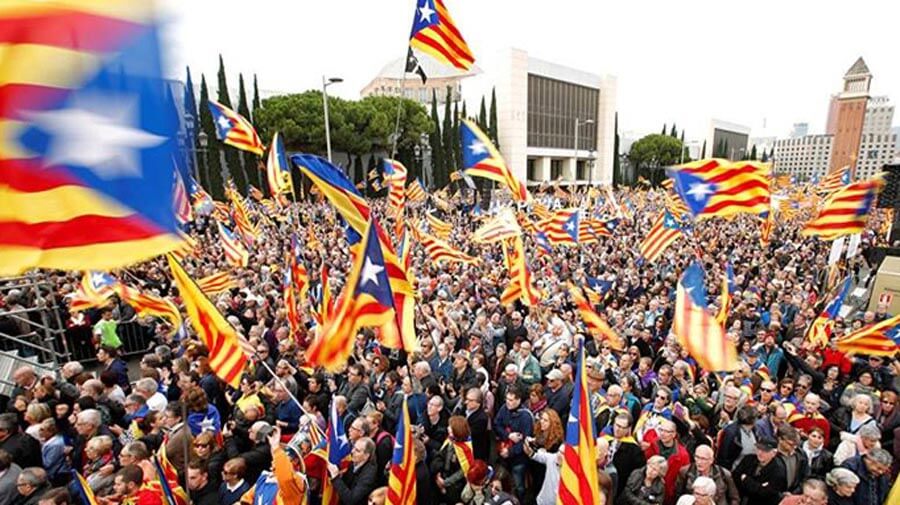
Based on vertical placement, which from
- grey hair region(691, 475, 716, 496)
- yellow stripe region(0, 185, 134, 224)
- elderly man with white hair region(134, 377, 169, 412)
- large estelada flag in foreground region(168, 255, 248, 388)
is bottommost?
elderly man with white hair region(134, 377, 169, 412)

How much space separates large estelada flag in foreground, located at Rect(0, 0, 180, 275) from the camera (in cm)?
191

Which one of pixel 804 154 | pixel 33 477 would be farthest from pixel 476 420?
pixel 804 154

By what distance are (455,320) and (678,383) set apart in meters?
4.04

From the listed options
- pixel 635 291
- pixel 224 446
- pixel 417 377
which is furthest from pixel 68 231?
pixel 635 291

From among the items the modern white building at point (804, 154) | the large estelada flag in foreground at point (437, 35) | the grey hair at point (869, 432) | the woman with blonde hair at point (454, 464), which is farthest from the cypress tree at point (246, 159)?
the modern white building at point (804, 154)

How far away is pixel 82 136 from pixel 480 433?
4361mm

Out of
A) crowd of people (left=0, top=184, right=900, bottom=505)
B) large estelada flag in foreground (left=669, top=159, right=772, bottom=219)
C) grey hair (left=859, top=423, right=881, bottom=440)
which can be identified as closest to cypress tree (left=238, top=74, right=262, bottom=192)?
crowd of people (left=0, top=184, right=900, bottom=505)

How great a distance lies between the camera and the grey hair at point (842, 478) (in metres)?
3.77

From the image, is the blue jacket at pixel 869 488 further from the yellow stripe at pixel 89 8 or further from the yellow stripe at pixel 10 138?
the yellow stripe at pixel 10 138

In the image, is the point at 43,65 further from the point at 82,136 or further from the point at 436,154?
the point at 436,154

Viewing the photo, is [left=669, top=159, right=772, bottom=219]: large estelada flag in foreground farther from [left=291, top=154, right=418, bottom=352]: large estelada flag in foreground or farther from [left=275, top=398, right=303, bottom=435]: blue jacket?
[left=275, top=398, right=303, bottom=435]: blue jacket

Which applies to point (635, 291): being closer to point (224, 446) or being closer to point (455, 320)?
point (455, 320)

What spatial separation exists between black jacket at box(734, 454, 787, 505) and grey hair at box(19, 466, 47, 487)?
5.56 meters

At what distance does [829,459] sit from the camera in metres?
4.59
